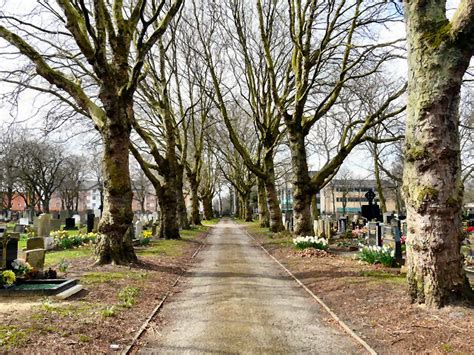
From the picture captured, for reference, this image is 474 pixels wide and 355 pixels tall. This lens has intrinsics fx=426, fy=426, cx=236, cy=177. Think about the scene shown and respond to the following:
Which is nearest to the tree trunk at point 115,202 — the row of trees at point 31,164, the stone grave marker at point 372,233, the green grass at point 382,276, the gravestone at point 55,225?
the green grass at point 382,276

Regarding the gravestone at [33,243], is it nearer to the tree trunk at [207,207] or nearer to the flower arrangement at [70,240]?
the flower arrangement at [70,240]

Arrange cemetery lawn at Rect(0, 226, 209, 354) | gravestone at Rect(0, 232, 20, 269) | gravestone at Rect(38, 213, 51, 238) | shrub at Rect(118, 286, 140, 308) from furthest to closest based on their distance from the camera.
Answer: gravestone at Rect(38, 213, 51, 238)
gravestone at Rect(0, 232, 20, 269)
shrub at Rect(118, 286, 140, 308)
cemetery lawn at Rect(0, 226, 209, 354)

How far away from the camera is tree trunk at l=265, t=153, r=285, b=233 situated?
2398 centimetres

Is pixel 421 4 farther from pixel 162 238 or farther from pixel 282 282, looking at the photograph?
pixel 162 238

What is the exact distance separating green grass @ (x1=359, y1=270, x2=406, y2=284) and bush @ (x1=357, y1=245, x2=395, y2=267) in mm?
999

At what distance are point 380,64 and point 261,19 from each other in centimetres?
585

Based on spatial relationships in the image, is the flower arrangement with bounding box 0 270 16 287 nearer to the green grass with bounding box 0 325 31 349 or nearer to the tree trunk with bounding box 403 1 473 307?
the green grass with bounding box 0 325 31 349

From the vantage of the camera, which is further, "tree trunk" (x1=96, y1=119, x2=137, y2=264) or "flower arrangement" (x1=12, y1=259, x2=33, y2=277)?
"tree trunk" (x1=96, y1=119, x2=137, y2=264)

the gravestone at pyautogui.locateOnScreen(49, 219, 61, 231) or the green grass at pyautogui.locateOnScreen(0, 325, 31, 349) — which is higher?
the gravestone at pyautogui.locateOnScreen(49, 219, 61, 231)

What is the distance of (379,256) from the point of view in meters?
11.0

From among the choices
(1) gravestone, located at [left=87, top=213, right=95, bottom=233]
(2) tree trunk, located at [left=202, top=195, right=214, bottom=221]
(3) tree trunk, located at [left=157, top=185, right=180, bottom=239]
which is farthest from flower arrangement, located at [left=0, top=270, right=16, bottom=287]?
(2) tree trunk, located at [left=202, top=195, right=214, bottom=221]

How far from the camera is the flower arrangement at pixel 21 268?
807 centimetres

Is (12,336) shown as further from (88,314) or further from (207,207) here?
(207,207)

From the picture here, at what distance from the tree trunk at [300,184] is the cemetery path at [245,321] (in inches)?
281
